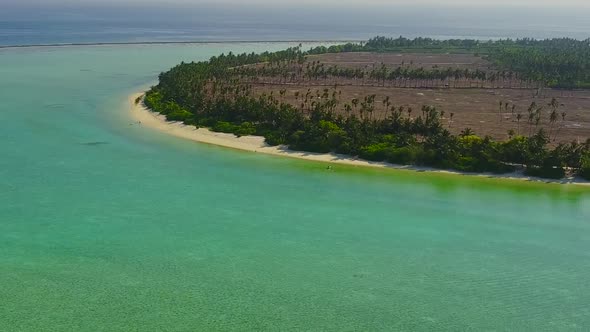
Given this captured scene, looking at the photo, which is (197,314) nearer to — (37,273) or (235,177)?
(37,273)

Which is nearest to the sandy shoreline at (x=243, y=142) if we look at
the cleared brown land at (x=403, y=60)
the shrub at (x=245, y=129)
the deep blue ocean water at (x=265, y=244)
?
the shrub at (x=245, y=129)

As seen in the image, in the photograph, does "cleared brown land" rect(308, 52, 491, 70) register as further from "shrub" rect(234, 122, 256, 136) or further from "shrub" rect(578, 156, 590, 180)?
"shrub" rect(578, 156, 590, 180)

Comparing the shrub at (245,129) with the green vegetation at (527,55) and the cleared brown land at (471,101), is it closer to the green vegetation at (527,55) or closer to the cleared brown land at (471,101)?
the cleared brown land at (471,101)

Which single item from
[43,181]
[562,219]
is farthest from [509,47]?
[43,181]

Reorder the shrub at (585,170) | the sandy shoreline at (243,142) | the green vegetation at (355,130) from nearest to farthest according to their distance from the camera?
the shrub at (585,170)
the green vegetation at (355,130)
the sandy shoreline at (243,142)

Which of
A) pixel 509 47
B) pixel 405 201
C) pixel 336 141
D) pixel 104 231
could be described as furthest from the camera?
pixel 509 47

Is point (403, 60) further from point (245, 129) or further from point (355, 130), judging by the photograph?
point (355, 130)
